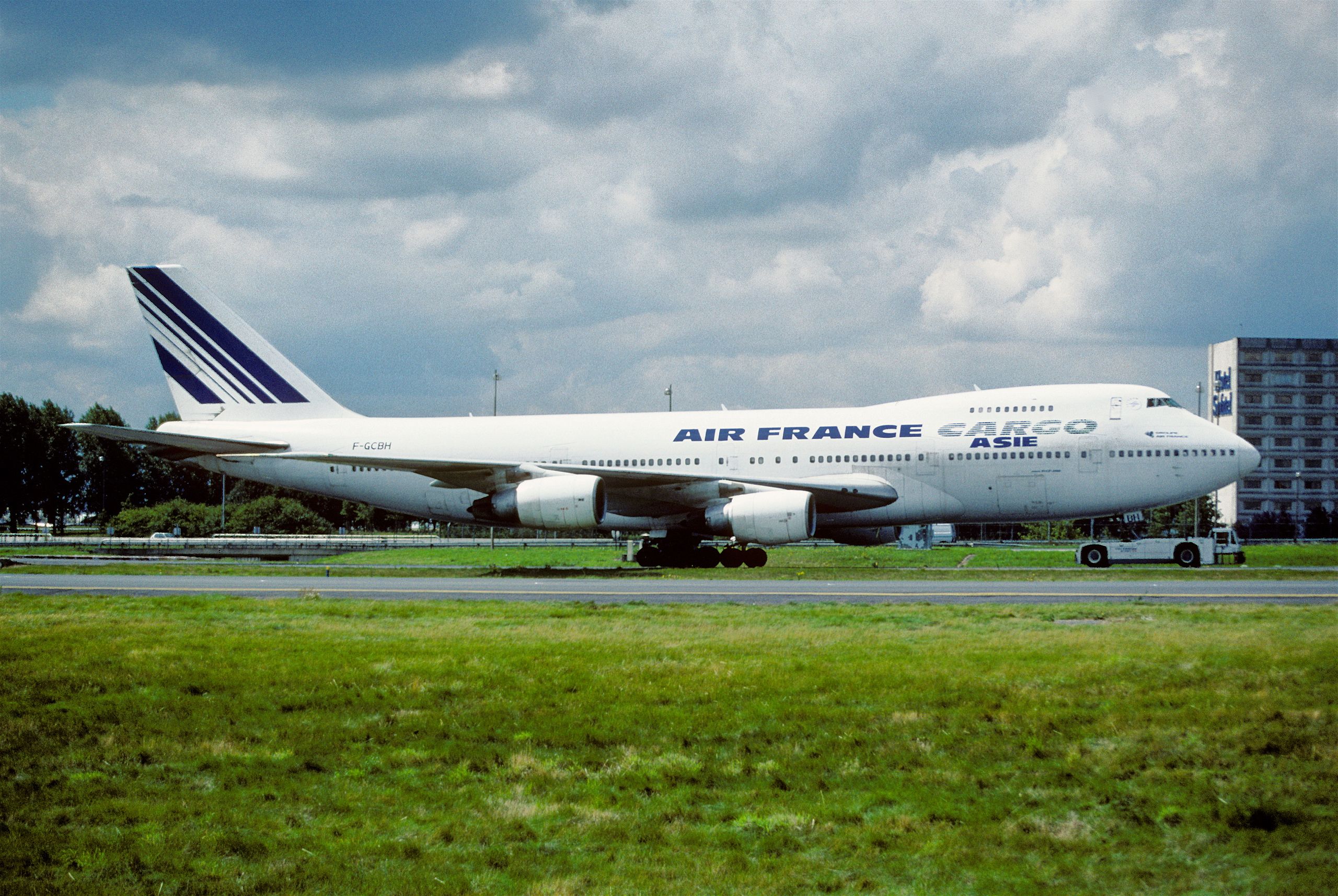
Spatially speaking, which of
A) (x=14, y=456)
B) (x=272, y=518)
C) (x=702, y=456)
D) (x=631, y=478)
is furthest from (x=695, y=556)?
(x=14, y=456)

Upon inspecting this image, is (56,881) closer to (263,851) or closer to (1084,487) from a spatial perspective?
(263,851)

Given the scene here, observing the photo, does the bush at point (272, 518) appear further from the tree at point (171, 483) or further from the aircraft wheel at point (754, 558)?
the aircraft wheel at point (754, 558)

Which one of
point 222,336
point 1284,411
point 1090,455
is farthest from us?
point 1284,411

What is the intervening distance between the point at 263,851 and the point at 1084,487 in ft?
90.6

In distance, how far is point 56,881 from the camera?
605cm

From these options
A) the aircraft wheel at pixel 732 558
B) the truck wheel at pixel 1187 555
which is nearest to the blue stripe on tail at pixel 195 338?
the aircraft wheel at pixel 732 558

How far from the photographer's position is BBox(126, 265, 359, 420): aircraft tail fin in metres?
37.0

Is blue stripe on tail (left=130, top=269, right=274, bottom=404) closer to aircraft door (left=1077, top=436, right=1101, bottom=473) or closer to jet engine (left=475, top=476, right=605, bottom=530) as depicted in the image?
jet engine (left=475, top=476, right=605, bottom=530)

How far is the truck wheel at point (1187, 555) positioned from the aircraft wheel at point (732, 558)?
523 inches

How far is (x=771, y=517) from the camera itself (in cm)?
2925

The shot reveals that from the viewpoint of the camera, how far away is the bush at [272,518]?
87.5 metres

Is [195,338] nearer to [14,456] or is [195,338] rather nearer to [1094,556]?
[1094,556]

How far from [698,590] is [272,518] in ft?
236

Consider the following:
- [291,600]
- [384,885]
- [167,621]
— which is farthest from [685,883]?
[291,600]
